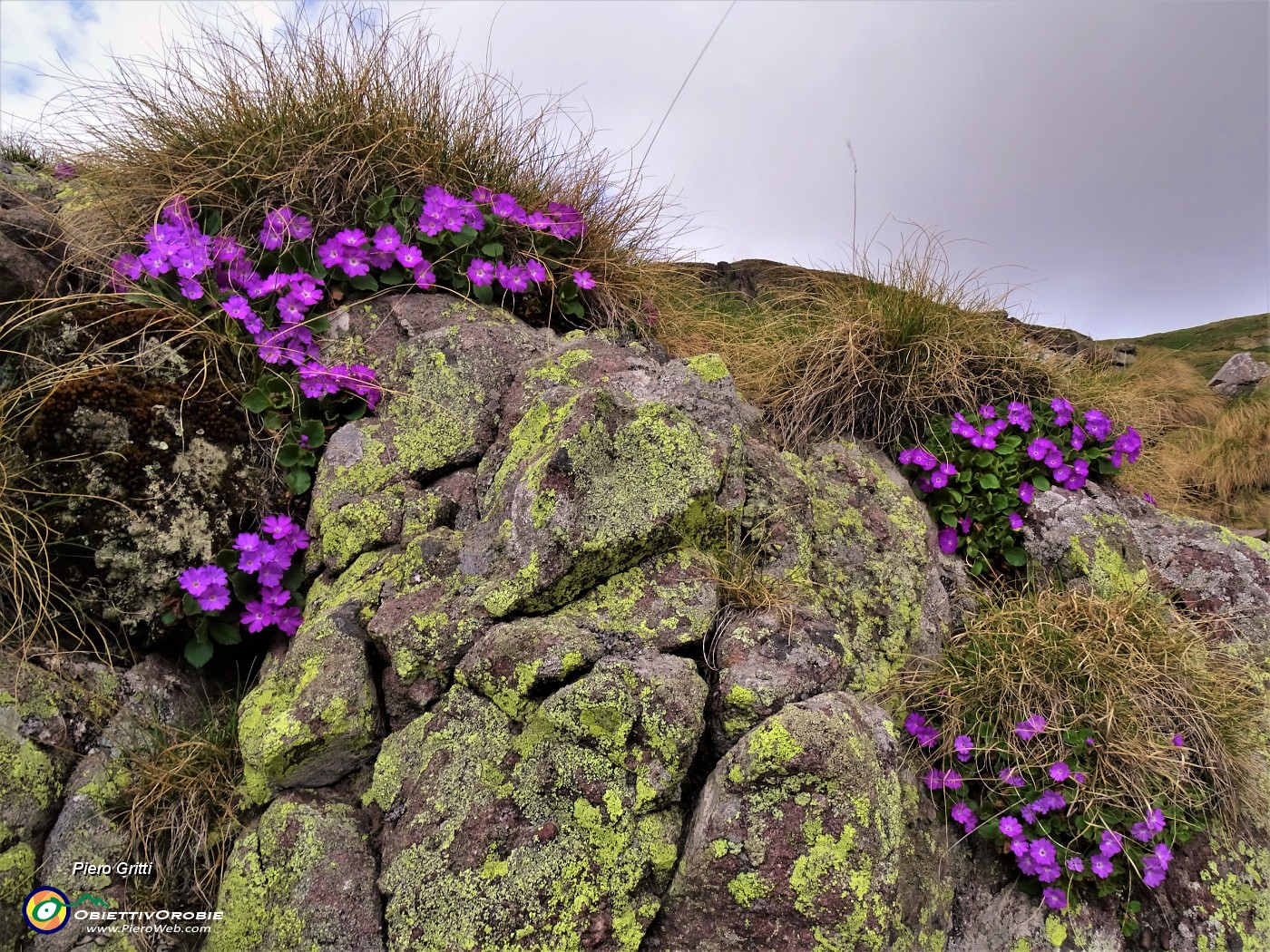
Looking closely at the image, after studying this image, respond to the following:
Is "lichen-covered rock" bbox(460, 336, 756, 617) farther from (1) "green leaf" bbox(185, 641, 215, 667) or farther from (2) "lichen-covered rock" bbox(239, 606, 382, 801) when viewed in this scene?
(1) "green leaf" bbox(185, 641, 215, 667)

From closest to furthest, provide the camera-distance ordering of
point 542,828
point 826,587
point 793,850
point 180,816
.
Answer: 1. point 793,850
2. point 542,828
3. point 180,816
4. point 826,587

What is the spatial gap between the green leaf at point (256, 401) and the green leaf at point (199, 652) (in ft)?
3.39

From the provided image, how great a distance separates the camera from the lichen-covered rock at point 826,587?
2562 millimetres

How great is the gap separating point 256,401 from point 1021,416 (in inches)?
156

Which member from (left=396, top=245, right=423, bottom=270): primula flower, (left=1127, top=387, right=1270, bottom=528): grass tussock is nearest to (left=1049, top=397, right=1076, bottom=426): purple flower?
(left=396, top=245, right=423, bottom=270): primula flower

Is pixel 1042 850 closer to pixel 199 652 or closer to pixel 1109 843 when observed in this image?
pixel 1109 843

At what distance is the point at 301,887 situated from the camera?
232cm

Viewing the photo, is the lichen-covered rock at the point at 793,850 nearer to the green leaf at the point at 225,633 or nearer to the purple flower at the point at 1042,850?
the purple flower at the point at 1042,850

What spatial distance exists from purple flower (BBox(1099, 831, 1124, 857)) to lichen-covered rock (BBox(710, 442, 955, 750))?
912 millimetres

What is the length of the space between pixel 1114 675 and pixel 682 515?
1910mm

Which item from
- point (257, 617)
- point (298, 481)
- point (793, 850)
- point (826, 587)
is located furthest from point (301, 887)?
point (826, 587)

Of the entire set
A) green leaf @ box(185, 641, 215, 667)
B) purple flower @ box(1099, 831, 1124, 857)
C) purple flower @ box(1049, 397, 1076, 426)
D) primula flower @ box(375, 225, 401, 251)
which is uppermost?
primula flower @ box(375, 225, 401, 251)

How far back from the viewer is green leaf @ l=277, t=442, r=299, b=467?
135 inches

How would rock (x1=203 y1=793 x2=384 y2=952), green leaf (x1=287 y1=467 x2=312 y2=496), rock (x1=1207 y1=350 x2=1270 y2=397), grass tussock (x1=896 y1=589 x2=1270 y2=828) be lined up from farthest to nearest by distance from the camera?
rock (x1=1207 y1=350 x2=1270 y2=397) → green leaf (x1=287 y1=467 x2=312 y2=496) → grass tussock (x1=896 y1=589 x2=1270 y2=828) → rock (x1=203 y1=793 x2=384 y2=952)
